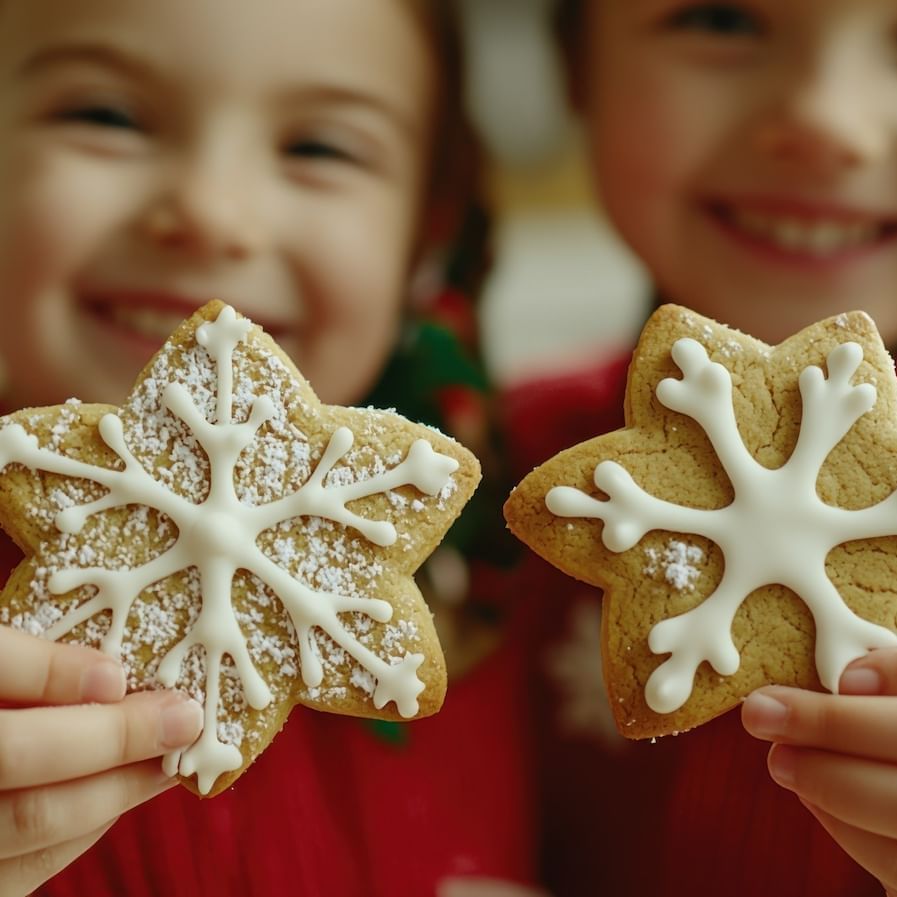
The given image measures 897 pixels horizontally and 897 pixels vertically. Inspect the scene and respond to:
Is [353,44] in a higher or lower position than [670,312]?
higher

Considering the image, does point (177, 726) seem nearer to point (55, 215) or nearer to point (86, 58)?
point (55, 215)

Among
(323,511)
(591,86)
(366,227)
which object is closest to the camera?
(323,511)

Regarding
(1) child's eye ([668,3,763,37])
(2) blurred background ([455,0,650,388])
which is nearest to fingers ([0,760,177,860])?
(1) child's eye ([668,3,763,37])

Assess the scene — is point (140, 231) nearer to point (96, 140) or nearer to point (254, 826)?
point (96, 140)

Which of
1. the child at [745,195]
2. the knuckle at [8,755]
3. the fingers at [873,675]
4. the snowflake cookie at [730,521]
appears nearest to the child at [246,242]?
the child at [745,195]

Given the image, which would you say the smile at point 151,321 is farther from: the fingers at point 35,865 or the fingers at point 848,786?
the fingers at point 848,786

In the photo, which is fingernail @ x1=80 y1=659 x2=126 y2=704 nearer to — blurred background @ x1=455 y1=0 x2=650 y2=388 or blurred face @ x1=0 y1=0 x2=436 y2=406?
blurred face @ x1=0 y1=0 x2=436 y2=406

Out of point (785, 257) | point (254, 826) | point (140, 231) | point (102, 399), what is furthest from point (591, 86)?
point (254, 826)

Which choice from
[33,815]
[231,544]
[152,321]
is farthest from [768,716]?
[152,321]
